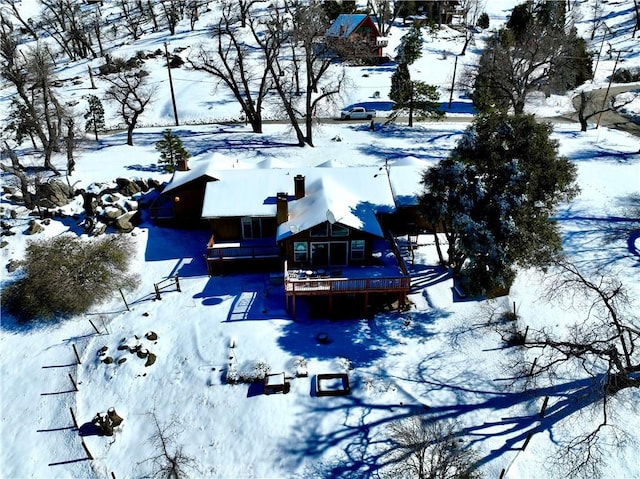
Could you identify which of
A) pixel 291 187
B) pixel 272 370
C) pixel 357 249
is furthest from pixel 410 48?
pixel 272 370

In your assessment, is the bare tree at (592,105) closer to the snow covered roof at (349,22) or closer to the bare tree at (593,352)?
the bare tree at (593,352)

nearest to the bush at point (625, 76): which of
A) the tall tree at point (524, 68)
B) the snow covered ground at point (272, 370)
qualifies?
the tall tree at point (524, 68)

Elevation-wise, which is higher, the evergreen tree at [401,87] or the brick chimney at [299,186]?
the evergreen tree at [401,87]

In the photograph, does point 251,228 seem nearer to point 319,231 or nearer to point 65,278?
point 319,231

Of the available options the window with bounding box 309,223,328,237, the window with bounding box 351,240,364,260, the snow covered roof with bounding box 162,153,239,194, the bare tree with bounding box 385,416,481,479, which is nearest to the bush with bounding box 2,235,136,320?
the snow covered roof with bounding box 162,153,239,194

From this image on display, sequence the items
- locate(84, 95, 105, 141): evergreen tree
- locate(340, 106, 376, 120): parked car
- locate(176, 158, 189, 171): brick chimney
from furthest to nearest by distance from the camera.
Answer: locate(340, 106, 376, 120): parked car, locate(84, 95, 105, 141): evergreen tree, locate(176, 158, 189, 171): brick chimney

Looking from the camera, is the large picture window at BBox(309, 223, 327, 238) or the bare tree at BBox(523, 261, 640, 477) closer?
the bare tree at BBox(523, 261, 640, 477)

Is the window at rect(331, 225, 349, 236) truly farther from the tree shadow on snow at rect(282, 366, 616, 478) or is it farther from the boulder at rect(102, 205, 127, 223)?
the boulder at rect(102, 205, 127, 223)
